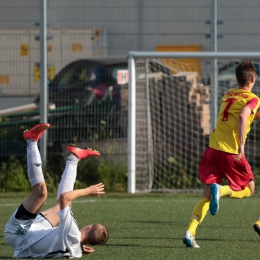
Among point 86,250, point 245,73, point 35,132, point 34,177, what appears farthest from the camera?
point 245,73

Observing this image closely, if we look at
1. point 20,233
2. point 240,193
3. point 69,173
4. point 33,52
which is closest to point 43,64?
point 33,52

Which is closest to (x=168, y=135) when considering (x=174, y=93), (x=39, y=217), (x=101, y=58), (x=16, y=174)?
(x=174, y=93)

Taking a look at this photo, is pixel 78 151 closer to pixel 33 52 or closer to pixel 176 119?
pixel 176 119

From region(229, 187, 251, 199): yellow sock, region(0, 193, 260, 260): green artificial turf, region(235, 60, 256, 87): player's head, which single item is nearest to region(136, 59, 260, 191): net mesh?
region(0, 193, 260, 260): green artificial turf

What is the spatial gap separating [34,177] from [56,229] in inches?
18.8

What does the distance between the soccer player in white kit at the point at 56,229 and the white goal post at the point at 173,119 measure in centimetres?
649

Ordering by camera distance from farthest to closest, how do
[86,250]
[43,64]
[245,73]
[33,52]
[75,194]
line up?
[33,52] < [43,64] < [245,73] < [86,250] < [75,194]

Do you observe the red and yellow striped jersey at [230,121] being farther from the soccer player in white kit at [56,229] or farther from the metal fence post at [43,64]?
the metal fence post at [43,64]

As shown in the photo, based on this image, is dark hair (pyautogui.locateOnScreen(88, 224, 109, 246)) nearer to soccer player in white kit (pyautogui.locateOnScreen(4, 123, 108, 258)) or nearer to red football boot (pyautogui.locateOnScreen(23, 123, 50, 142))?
soccer player in white kit (pyautogui.locateOnScreen(4, 123, 108, 258))

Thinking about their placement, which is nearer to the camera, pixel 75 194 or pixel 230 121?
pixel 75 194

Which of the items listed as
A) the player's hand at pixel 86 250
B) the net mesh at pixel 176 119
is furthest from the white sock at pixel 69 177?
the net mesh at pixel 176 119

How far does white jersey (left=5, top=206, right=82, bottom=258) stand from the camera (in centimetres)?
603

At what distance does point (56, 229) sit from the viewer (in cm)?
609

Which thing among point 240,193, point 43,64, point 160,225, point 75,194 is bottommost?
point 160,225
